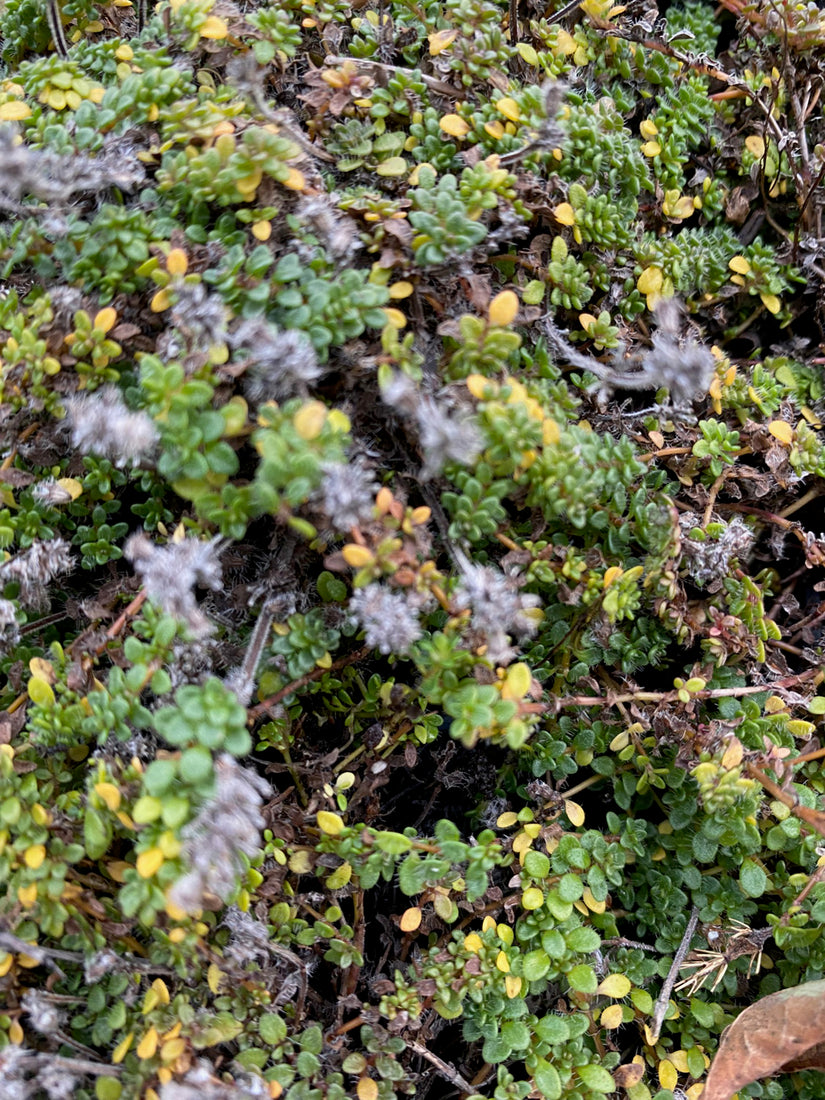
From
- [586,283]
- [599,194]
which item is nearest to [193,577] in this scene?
[586,283]

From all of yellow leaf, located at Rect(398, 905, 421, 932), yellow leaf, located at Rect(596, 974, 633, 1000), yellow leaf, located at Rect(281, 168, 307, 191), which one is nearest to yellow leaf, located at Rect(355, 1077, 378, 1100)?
yellow leaf, located at Rect(398, 905, 421, 932)

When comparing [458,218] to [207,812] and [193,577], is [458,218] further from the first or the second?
[207,812]

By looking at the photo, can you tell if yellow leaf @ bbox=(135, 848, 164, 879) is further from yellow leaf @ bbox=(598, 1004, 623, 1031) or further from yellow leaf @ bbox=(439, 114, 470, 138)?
yellow leaf @ bbox=(439, 114, 470, 138)

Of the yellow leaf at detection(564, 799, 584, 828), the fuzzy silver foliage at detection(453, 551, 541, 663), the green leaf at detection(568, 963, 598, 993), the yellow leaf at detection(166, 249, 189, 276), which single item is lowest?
the green leaf at detection(568, 963, 598, 993)

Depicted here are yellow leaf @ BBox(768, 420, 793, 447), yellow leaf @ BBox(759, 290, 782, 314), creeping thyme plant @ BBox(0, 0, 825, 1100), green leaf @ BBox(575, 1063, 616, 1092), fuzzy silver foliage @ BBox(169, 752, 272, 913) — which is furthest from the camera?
yellow leaf @ BBox(759, 290, 782, 314)

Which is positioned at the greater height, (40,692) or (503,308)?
(503,308)

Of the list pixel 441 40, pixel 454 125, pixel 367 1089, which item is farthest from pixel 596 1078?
pixel 441 40

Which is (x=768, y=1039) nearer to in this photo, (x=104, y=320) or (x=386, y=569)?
(x=386, y=569)
